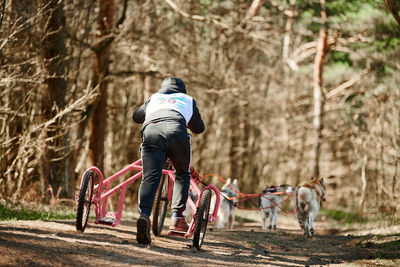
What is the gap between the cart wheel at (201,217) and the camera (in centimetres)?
655

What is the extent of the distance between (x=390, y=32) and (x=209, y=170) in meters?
9.91

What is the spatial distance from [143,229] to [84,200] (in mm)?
782

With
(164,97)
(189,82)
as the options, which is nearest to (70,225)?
(164,97)

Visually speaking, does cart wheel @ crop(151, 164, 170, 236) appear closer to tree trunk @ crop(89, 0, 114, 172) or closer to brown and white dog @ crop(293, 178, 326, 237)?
brown and white dog @ crop(293, 178, 326, 237)

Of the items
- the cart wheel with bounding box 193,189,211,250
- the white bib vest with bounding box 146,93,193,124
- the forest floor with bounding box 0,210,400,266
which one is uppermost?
the white bib vest with bounding box 146,93,193,124

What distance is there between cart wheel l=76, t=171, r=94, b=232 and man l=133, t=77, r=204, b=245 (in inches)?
25.4

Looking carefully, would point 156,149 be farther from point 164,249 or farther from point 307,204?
point 307,204

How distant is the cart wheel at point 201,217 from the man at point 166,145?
0.67ft

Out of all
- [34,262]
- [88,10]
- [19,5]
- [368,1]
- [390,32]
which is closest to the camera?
[34,262]

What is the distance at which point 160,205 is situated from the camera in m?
7.68

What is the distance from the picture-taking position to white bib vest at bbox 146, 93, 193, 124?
20.6ft

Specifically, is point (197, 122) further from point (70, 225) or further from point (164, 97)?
point (70, 225)

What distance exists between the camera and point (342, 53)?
23188 mm

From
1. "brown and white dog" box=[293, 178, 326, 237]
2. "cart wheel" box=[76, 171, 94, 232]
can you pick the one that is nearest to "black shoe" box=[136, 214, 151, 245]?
"cart wheel" box=[76, 171, 94, 232]
